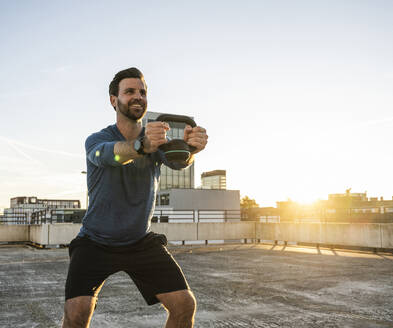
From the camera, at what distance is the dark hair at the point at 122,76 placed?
2.74 metres

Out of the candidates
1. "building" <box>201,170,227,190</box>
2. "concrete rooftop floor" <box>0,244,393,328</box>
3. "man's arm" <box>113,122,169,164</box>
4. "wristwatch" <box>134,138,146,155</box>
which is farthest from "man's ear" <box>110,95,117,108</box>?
"building" <box>201,170,227,190</box>

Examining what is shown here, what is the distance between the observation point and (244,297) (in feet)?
22.3

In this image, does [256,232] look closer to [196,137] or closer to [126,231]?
[126,231]

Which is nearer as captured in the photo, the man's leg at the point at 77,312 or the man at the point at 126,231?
the man's leg at the point at 77,312

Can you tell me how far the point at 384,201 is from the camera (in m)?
91.4

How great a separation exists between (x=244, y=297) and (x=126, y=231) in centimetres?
467

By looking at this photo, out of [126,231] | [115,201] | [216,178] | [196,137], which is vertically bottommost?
Result: [126,231]

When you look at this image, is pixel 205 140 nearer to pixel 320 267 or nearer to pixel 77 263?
pixel 77 263

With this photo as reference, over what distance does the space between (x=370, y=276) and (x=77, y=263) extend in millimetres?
8448

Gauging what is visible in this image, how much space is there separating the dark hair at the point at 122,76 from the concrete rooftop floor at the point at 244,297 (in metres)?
3.32

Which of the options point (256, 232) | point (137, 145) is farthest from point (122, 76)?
point (256, 232)

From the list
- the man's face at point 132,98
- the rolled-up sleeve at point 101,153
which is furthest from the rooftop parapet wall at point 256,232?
the rolled-up sleeve at point 101,153

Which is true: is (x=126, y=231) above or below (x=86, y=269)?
above

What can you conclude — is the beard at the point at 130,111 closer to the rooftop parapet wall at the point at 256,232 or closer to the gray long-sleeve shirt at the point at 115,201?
the gray long-sleeve shirt at the point at 115,201
